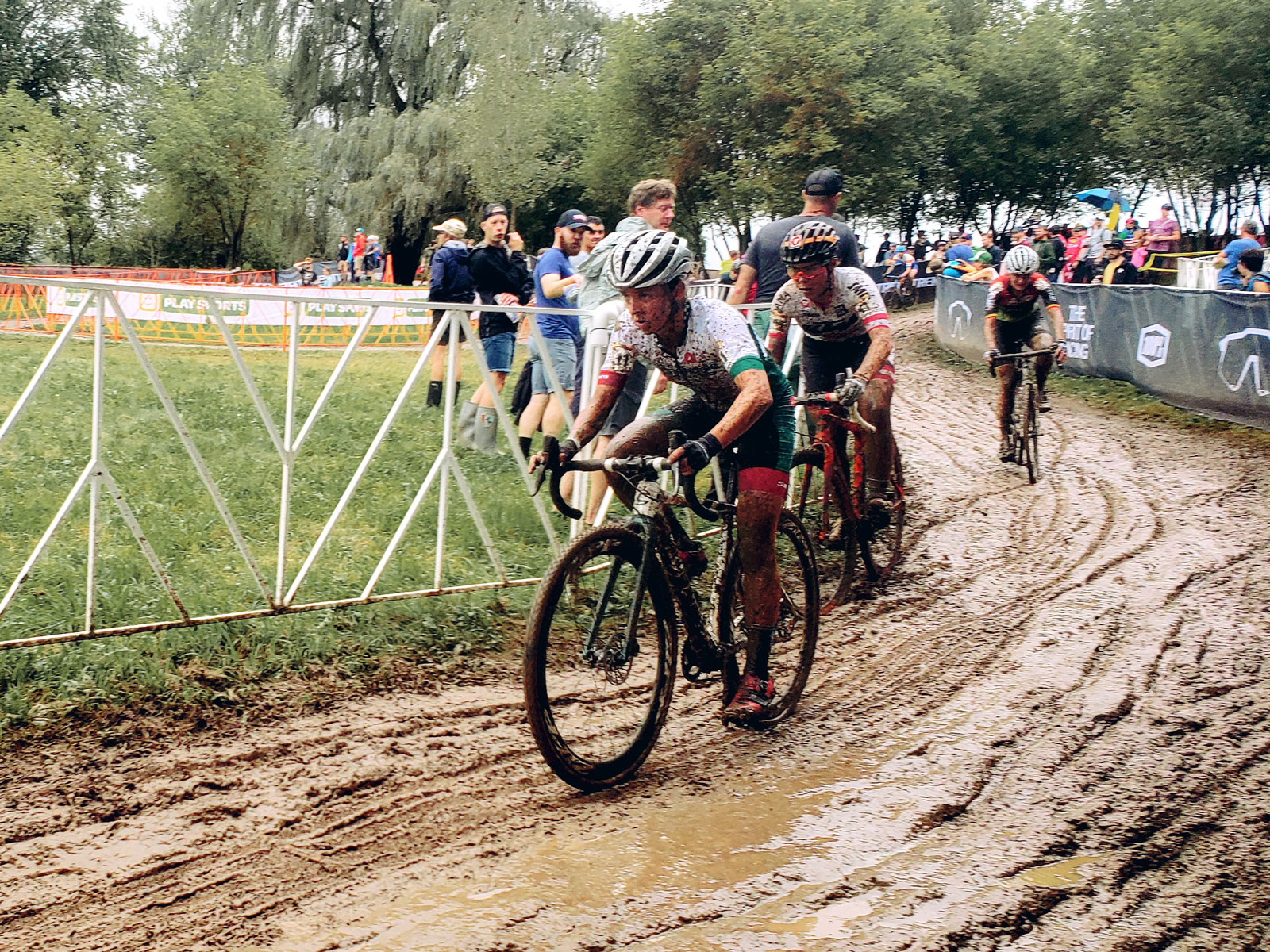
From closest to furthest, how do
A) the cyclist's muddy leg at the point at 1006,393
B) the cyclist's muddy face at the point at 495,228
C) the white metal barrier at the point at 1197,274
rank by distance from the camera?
1. the cyclist's muddy face at the point at 495,228
2. the cyclist's muddy leg at the point at 1006,393
3. the white metal barrier at the point at 1197,274

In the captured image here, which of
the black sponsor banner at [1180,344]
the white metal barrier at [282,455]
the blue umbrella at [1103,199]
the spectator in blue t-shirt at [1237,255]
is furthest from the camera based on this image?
the blue umbrella at [1103,199]

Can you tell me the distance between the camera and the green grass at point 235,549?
17.2 ft

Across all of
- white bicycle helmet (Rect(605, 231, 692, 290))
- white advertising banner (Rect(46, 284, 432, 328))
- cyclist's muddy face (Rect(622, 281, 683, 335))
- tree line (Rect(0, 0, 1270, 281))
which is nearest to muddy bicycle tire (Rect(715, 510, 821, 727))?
cyclist's muddy face (Rect(622, 281, 683, 335))

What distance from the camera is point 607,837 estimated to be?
409 centimetres

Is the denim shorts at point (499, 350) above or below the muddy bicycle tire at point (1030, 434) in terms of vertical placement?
above

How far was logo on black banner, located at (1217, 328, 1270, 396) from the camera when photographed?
1345 cm

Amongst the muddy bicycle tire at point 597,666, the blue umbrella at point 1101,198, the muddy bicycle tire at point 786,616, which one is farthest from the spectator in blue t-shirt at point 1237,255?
the blue umbrella at point 1101,198

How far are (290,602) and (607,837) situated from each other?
2.55 meters

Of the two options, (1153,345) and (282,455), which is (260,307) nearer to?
(282,455)

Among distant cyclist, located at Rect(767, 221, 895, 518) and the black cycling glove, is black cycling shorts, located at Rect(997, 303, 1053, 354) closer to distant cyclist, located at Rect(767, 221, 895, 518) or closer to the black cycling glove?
distant cyclist, located at Rect(767, 221, 895, 518)

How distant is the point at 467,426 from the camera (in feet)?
23.4

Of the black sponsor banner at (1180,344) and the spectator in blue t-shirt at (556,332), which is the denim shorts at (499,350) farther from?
the black sponsor banner at (1180,344)

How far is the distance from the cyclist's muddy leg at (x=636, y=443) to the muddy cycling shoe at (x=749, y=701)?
104cm

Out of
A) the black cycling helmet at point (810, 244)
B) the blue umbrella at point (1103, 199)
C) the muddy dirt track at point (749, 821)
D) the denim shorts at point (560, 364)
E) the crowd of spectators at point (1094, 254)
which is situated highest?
the blue umbrella at point (1103, 199)
